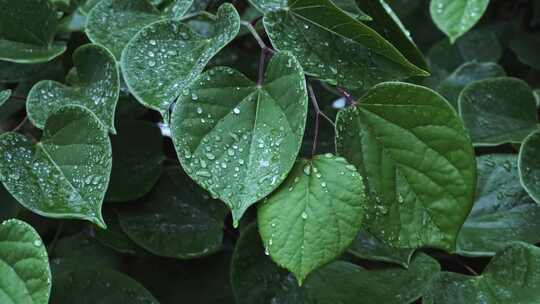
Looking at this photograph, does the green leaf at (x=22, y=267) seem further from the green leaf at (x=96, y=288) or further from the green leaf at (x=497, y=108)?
Answer: the green leaf at (x=497, y=108)

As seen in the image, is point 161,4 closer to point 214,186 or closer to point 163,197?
point 163,197

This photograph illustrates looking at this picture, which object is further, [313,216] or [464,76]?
[464,76]

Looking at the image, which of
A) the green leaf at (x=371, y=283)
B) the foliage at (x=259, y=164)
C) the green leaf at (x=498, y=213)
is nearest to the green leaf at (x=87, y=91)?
the foliage at (x=259, y=164)

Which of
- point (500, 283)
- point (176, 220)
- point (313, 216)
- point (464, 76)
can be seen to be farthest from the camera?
point (464, 76)

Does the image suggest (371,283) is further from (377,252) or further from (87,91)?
(87,91)

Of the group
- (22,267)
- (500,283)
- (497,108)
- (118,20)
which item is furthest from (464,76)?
(22,267)

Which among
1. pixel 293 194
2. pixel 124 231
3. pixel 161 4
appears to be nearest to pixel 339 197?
pixel 293 194
